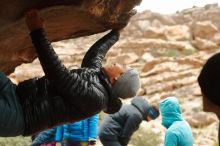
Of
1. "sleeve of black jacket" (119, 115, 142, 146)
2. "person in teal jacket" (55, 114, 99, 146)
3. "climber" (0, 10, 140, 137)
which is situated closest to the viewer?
"climber" (0, 10, 140, 137)

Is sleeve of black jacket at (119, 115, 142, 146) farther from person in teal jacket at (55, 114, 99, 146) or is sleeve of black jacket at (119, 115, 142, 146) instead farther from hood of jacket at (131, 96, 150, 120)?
person in teal jacket at (55, 114, 99, 146)

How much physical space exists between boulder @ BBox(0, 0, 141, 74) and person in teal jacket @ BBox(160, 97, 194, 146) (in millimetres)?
1501

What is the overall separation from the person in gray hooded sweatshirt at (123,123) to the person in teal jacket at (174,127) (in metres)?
0.67

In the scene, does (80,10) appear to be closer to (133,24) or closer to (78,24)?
(78,24)

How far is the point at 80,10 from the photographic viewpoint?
4.99 meters

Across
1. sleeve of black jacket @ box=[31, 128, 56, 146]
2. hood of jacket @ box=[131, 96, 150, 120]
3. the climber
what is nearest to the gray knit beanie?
the climber

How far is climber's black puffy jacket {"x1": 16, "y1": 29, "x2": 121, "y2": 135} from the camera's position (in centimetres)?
395

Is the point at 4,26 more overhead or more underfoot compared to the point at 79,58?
more overhead

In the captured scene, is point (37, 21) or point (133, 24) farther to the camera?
point (133, 24)

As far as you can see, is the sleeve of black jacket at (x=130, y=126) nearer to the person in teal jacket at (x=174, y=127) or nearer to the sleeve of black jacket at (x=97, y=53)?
the person in teal jacket at (x=174, y=127)

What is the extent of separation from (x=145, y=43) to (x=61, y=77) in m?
24.1

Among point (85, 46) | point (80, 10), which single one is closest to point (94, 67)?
point (80, 10)

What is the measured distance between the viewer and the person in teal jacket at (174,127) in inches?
236

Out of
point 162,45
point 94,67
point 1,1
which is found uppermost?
point 1,1
